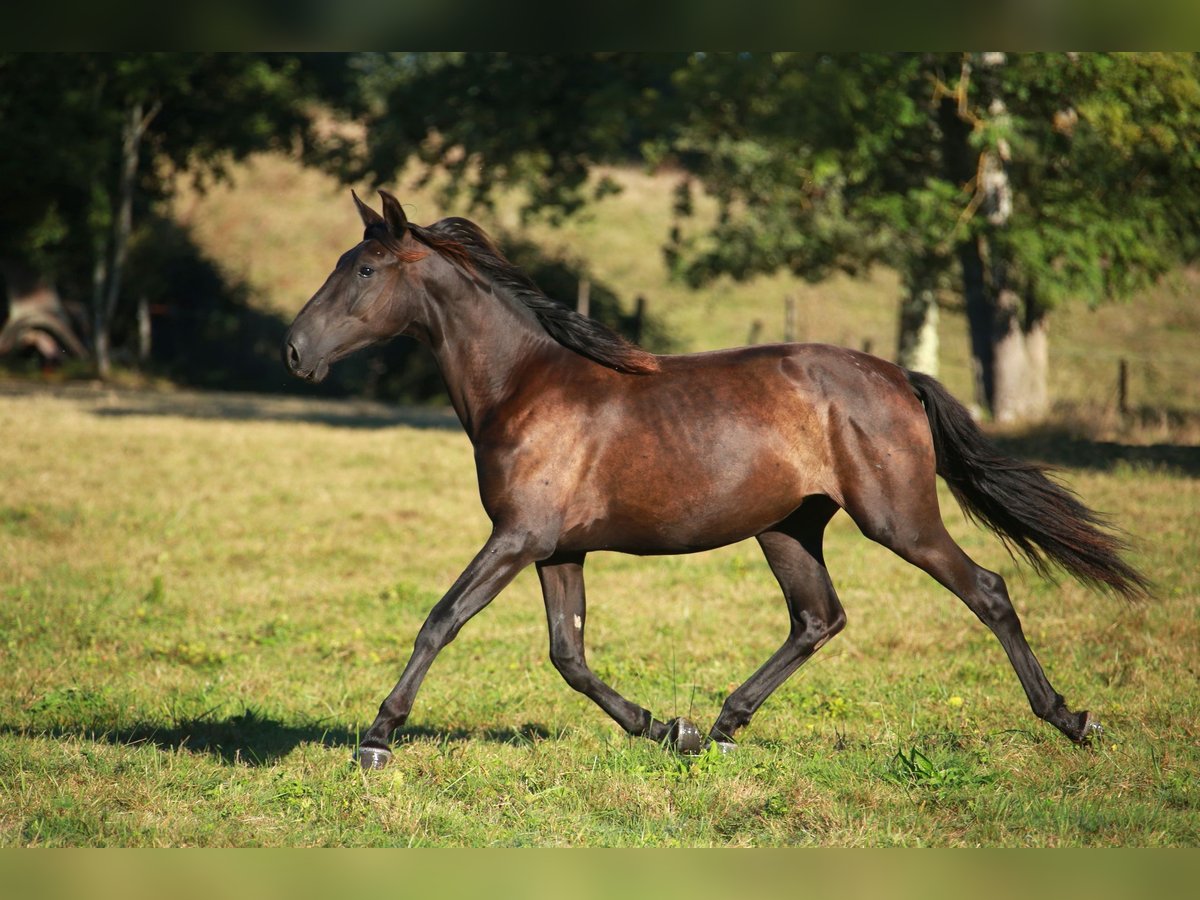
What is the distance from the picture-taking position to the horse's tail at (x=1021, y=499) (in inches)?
234

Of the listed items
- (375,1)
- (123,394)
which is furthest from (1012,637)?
(123,394)

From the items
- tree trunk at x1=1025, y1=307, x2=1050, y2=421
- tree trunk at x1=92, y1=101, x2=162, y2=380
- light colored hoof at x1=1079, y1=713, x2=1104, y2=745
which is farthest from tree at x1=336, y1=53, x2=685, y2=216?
light colored hoof at x1=1079, y1=713, x2=1104, y2=745

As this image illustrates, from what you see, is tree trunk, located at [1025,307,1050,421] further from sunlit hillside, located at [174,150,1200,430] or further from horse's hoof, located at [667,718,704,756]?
horse's hoof, located at [667,718,704,756]

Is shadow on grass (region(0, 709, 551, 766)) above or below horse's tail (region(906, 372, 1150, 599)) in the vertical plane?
below

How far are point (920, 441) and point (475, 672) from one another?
3512mm

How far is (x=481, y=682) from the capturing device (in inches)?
300

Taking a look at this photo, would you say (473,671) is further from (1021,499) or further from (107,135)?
(107,135)

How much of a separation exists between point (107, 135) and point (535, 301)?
70.8 ft

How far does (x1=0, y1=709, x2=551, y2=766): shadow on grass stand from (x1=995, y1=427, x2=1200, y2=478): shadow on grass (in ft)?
31.4

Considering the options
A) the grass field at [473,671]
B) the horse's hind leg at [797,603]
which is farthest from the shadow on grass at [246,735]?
the horse's hind leg at [797,603]

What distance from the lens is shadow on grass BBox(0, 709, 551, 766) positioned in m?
5.97

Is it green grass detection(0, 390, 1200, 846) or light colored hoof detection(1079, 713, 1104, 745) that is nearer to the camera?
green grass detection(0, 390, 1200, 846)

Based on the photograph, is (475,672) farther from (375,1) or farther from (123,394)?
(123,394)

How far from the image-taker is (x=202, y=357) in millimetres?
28359
